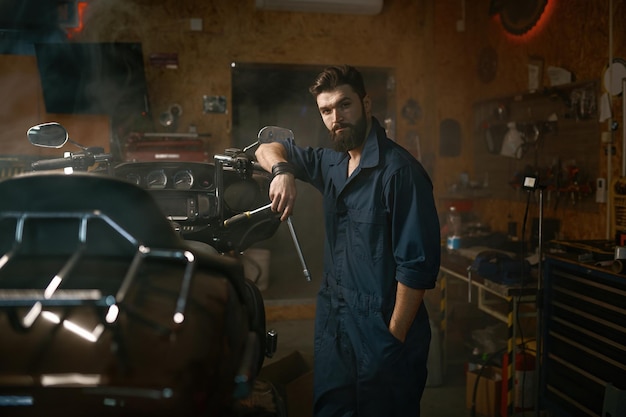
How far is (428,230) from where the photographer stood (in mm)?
1796

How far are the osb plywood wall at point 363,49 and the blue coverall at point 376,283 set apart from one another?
2707 millimetres

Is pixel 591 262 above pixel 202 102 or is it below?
below

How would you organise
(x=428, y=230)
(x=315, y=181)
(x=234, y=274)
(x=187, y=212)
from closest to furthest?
(x=234, y=274) → (x=428, y=230) → (x=187, y=212) → (x=315, y=181)

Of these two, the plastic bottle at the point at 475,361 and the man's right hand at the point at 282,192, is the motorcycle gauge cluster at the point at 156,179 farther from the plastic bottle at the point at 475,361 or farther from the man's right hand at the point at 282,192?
the plastic bottle at the point at 475,361

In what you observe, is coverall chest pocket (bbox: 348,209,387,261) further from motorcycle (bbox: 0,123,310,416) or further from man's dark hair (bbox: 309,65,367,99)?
motorcycle (bbox: 0,123,310,416)

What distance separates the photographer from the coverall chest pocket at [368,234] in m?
1.88

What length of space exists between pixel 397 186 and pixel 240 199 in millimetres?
554

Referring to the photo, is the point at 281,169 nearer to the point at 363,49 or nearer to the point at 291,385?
the point at 291,385

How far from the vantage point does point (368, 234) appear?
1.90m

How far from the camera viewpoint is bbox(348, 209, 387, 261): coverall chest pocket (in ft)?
6.16

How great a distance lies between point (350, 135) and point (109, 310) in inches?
49.0

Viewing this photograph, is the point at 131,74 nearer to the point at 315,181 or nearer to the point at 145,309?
the point at 315,181

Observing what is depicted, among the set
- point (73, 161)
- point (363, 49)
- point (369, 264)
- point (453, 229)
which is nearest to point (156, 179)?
point (73, 161)

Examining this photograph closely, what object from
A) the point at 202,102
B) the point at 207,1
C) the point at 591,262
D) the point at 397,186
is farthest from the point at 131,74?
the point at 591,262
